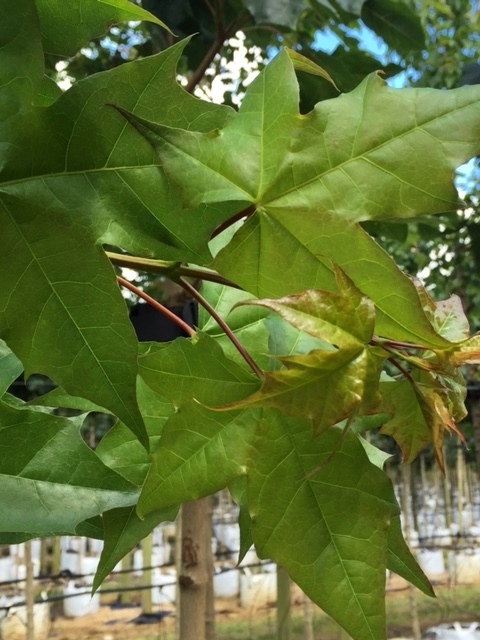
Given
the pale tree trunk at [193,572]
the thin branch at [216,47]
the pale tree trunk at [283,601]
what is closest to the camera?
the thin branch at [216,47]

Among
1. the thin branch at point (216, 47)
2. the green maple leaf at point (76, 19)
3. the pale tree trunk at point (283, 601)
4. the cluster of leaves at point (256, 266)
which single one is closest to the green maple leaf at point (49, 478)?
the cluster of leaves at point (256, 266)

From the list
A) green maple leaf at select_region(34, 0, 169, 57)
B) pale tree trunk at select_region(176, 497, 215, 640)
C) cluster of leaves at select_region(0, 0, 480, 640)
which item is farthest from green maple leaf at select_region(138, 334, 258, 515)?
pale tree trunk at select_region(176, 497, 215, 640)

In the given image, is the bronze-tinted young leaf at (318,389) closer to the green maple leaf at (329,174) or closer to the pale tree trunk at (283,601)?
the green maple leaf at (329,174)

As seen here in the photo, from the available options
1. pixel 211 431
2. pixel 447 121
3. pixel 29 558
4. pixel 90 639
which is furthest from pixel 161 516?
pixel 90 639

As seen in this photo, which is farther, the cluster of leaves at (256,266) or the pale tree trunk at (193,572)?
the pale tree trunk at (193,572)

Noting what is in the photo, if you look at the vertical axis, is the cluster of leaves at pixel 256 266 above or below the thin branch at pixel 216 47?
below

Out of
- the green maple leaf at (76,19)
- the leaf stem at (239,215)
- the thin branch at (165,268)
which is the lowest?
the thin branch at (165,268)

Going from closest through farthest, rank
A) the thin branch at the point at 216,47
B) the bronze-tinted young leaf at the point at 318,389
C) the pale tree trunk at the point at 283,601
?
the bronze-tinted young leaf at the point at 318,389, the thin branch at the point at 216,47, the pale tree trunk at the point at 283,601

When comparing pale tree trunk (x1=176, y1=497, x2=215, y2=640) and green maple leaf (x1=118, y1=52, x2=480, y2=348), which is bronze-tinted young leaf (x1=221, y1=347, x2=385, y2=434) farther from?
pale tree trunk (x1=176, y1=497, x2=215, y2=640)
